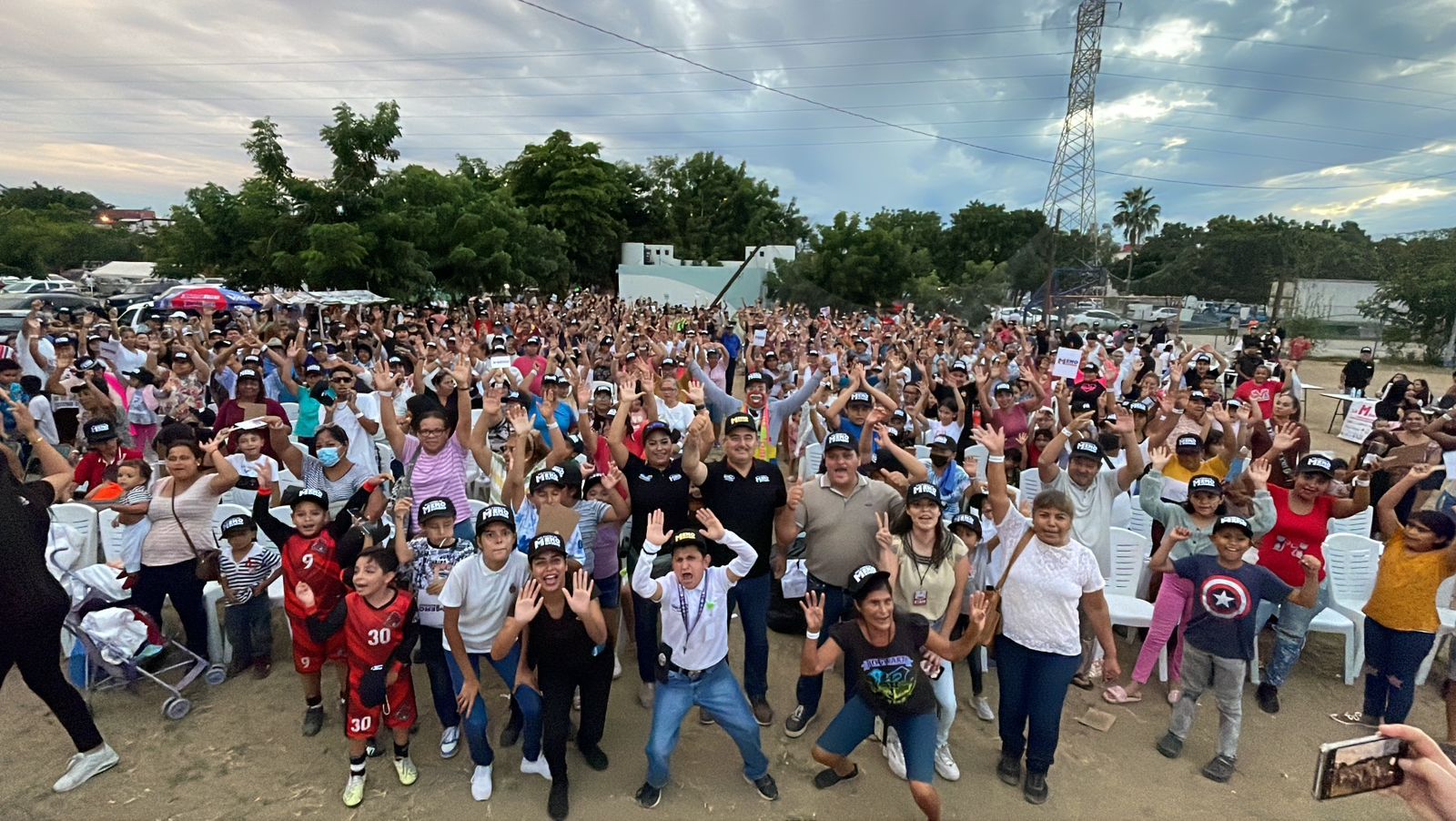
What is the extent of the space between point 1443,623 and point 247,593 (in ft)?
26.2

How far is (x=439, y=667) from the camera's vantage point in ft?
12.6

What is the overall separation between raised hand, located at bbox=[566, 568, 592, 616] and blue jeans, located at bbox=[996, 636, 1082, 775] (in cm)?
230

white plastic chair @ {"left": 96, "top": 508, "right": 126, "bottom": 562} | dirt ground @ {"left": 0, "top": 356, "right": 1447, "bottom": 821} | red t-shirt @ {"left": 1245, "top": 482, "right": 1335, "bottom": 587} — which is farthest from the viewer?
white plastic chair @ {"left": 96, "top": 508, "right": 126, "bottom": 562}

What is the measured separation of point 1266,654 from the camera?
5.15 metres

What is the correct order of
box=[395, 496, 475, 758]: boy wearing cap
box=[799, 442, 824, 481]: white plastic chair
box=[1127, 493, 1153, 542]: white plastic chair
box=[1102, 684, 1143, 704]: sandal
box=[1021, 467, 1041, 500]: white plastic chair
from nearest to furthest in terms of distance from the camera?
box=[395, 496, 475, 758]: boy wearing cap, box=[1102, 684, 1143, 704]: sandal, box=[1127, 493, 1153, 542]: white plastic chair, box=[1021, 467, 1041, 500]: white plastic chair, box=[799, 442, 824, 481]: white plastic chair

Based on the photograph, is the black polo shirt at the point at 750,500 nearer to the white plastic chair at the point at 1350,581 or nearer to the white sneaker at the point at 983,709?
the white sneaker at the point at 983,709

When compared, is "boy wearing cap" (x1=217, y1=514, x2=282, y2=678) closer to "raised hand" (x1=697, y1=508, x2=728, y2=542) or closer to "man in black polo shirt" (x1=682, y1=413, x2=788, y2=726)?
"man in black polo shirt" (x1=682, y1=413, x2=788, y2=726)

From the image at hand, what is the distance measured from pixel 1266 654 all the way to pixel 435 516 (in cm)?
610

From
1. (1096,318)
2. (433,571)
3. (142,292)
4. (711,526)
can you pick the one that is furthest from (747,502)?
(142,292)

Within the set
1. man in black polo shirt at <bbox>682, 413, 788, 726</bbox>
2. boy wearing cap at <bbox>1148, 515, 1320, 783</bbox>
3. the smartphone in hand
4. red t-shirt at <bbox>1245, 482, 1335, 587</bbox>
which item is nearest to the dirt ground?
boy wearing cap at <bbox>1148, 515, 1320, 783</bbox>

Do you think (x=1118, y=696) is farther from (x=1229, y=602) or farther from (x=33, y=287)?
(x=33, y=287)

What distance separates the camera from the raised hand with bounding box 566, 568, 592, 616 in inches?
129

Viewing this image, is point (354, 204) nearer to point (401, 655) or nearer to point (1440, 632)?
point (401, 655)

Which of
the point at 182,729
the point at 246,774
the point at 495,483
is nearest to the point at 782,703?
the point at 495,483
